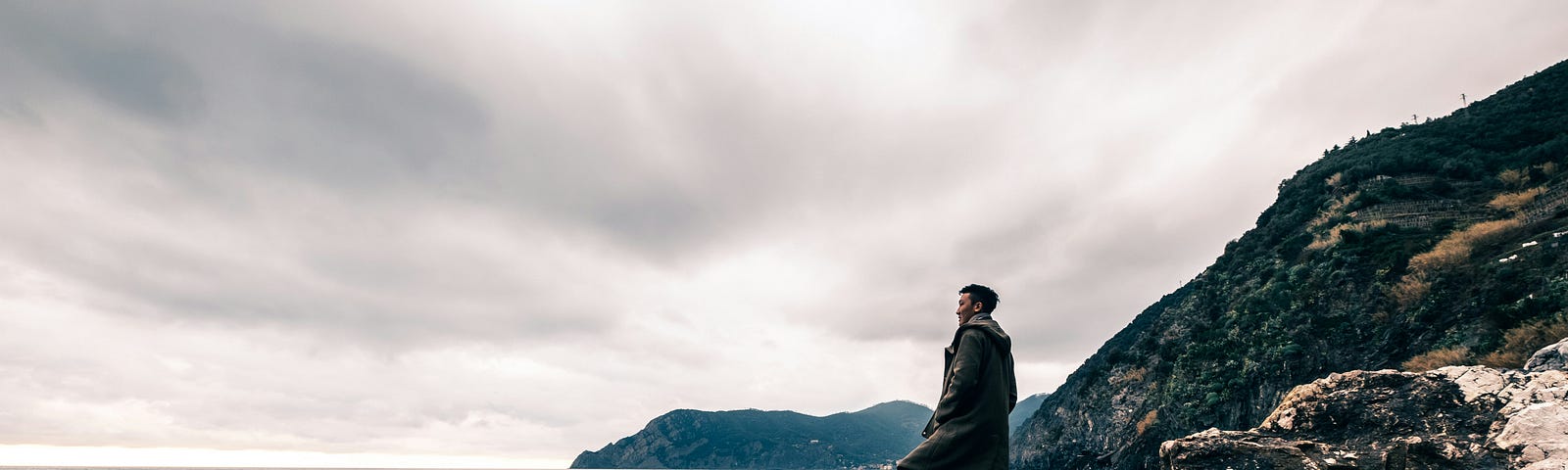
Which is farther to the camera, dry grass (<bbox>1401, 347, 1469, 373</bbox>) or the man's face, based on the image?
dry grass (<bbox>1401, 347, 1469, 373</bbox>)

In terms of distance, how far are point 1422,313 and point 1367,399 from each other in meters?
25.2

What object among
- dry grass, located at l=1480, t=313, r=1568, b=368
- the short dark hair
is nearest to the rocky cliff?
dry grass, located at l=1480, t=313, r=1568, b=368

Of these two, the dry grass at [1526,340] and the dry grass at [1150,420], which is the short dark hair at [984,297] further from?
the dry grass at [1150,420]

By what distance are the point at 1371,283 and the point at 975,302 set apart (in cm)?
3263

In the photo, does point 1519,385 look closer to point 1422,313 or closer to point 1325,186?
point 1422,313

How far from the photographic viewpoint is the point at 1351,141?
5416 centimetres

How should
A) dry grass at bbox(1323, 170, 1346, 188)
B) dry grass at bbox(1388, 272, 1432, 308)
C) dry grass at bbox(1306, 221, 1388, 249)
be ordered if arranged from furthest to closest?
dry grass at bbox(1323, 170, 1346, 188) → dry grass at bbox(1306, 221, 1388, 249) → dry grass at bbox(1388, 272, 1432, 308)

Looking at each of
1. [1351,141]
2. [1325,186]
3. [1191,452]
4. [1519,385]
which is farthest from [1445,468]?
[1351,141]

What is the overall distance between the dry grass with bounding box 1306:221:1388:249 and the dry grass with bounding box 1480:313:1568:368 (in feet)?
60.0

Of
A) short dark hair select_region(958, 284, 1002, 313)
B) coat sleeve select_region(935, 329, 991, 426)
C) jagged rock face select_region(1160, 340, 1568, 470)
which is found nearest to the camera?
jagged rock face select_region(1160, 340, 1568, 470)

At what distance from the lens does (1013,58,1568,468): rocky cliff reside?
1922cm

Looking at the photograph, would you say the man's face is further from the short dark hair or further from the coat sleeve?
the coat sleeve

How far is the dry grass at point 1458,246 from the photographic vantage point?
22469 millimetres

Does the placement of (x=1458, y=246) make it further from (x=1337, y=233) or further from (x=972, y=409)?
(x=972, y=409)
